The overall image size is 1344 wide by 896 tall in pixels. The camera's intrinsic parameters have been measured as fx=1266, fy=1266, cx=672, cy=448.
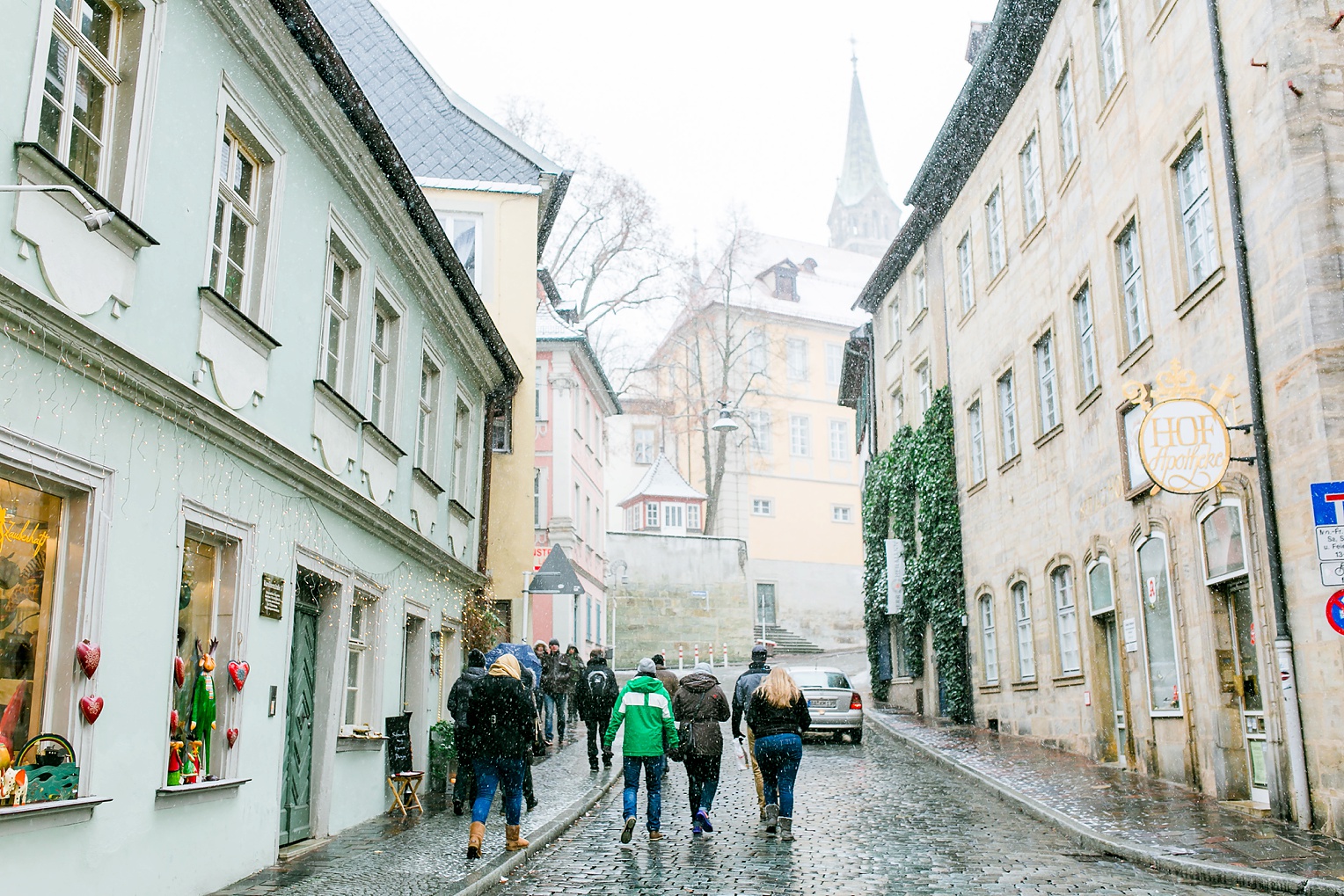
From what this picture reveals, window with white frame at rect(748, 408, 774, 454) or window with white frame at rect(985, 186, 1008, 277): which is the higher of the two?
window with white frame at rect(748, 408, 774, 454)

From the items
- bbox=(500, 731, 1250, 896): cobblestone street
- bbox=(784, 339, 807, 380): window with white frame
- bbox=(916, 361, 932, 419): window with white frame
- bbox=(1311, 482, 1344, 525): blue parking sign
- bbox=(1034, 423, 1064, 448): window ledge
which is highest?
bbox=(784, 339, 807, 380): window with white frame

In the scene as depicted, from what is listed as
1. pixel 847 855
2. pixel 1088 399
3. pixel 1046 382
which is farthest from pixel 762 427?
pixel 847 855

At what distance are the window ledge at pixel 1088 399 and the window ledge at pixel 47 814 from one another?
43.4 feet

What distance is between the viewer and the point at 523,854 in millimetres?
9930

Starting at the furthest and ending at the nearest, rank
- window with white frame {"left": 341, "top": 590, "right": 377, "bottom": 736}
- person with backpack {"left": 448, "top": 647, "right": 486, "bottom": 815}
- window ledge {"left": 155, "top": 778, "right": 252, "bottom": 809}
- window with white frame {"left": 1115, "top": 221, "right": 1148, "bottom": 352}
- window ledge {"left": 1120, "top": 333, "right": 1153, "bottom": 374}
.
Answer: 1. window with white frame {"left": 1115, "top": 221, "right": 1148, "bottom": 352}
2. window ledge {"left": 1120, "top": 333, "right": 1153, "bottom": 374}
3. window with white frame {"left": 341, "top": 590, "right": 377, "bottom": 736}
4. person with backpack {"left": 448, "top": 647, "right": 486, "bottom": 815}
5. window ledge {"left": 155, "top": 778, "right": 252, "bottom": 809}

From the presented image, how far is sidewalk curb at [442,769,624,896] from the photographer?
8.55 m

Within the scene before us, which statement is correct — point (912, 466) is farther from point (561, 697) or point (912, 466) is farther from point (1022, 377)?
point (561, 697)

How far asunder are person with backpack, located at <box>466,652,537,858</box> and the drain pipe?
21.9 ft

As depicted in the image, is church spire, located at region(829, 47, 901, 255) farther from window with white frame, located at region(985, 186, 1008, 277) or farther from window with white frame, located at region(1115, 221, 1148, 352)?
window with white frame, located at region(1115, 221, 1148, 352)

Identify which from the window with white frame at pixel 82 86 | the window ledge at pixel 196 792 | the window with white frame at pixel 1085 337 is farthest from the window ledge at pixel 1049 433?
the window with white frame at pixel 82 86

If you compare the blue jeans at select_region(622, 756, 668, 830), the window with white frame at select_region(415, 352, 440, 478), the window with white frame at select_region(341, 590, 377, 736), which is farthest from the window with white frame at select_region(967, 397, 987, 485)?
the window with white frame at select_region(341, 590, 377, 736)

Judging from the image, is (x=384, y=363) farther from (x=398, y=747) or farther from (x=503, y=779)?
(x=503, y=779)

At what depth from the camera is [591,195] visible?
3797 centimetres

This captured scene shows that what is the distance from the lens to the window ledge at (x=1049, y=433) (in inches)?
725
